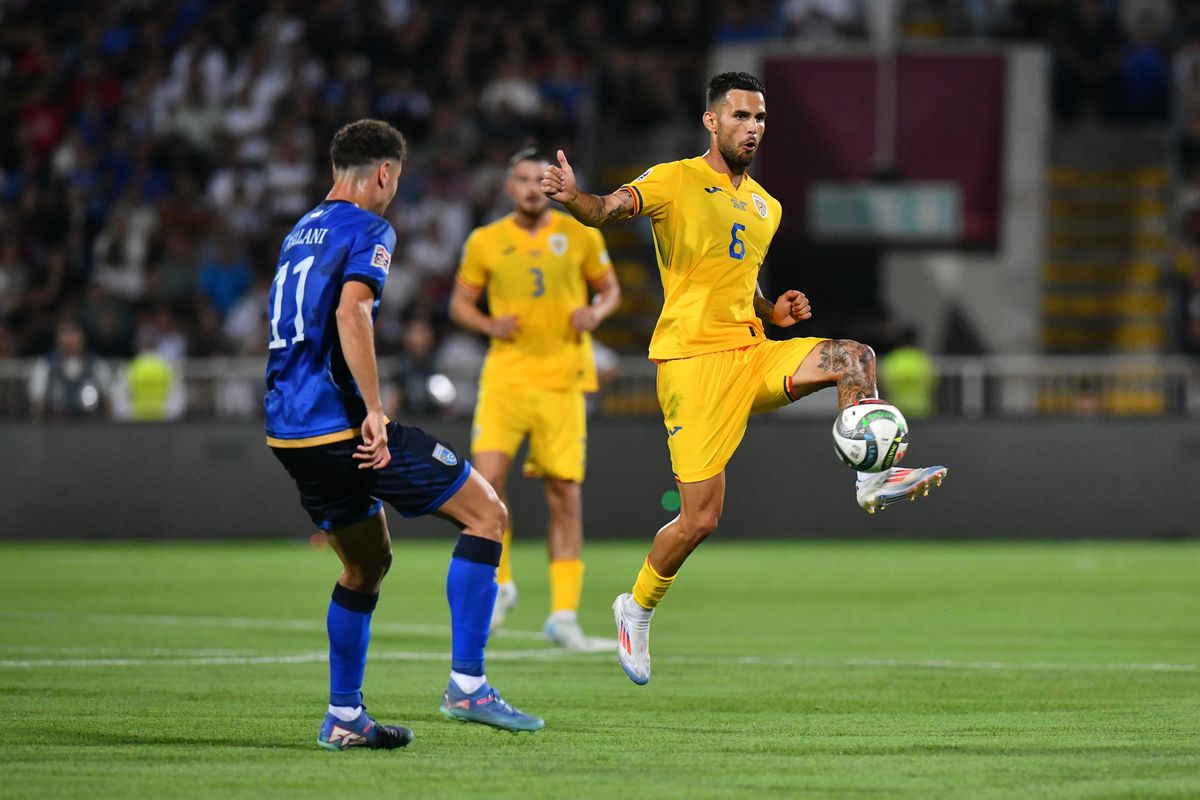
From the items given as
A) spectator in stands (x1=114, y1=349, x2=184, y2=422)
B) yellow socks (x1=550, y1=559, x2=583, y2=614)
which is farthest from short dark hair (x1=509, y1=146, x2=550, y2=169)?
spectator in stands (x1=114, y1=349, x2=184, y2=422)

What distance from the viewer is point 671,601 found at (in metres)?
14.2

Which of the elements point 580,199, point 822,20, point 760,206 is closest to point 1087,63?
point 822,20

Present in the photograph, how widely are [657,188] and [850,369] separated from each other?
3.96ft

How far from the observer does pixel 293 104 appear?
24516mm

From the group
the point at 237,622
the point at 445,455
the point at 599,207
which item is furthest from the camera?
the point at 237,622

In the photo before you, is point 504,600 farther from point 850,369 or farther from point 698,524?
point 850,369

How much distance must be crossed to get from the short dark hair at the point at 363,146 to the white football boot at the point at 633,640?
8.31ft

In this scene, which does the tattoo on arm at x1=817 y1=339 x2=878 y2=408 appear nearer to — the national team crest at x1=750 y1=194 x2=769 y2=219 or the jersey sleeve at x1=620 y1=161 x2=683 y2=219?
the national team crest at x1=750 y1=194 x2=769 y2=219

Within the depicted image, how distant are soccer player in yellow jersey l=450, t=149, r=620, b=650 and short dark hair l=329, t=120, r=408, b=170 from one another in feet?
14.0

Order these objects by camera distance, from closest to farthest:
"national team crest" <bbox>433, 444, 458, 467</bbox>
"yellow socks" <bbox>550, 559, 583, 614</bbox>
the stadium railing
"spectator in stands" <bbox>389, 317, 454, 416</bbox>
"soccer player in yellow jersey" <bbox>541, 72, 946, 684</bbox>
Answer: "national team crest" <bbox>433, 444, 458, 467</bbox> < "soccer player in yellow jersey" <bbox>541, 72, 946, 684</bbox> < "yellow socks" <bbox>550, 559, 583, 614</bbox> < "spectator in stands" <bbox>389, 317, 454, 416</bbox> < the stadium railing

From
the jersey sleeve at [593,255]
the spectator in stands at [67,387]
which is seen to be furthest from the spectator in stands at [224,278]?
the jersey sleeve at [593,255]

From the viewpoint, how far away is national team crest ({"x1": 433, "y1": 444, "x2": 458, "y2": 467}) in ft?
23.4

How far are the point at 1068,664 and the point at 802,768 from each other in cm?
392

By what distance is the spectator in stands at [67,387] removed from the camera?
20.0 m
